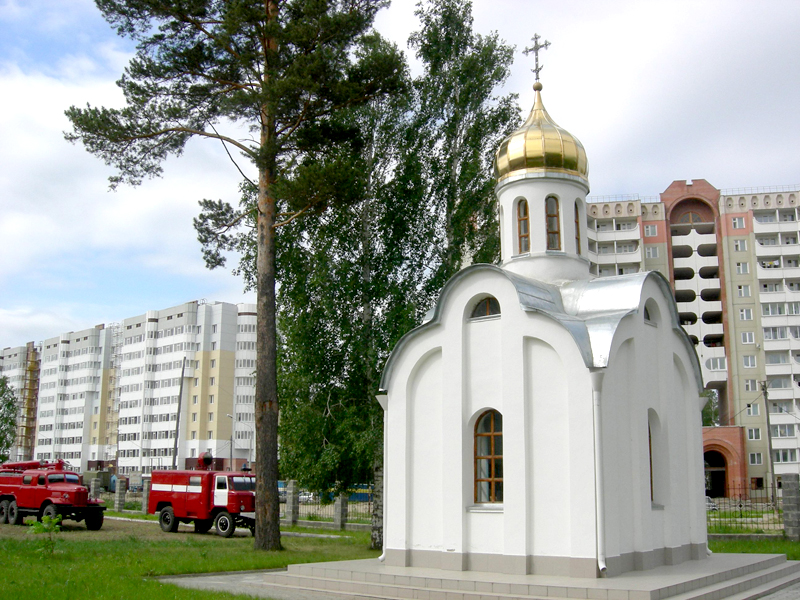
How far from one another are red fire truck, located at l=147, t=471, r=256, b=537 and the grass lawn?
29.6 inches

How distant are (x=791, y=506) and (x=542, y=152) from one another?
33.2 ft

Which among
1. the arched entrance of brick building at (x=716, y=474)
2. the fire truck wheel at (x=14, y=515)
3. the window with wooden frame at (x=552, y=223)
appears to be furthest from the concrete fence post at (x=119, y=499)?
the arched entrance of brick building at (x=716, y=474)

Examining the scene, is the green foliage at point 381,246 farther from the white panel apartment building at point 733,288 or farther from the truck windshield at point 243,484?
the white panel apartment building at point 733,288

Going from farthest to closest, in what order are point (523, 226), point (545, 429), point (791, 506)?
point (791, 506)
point (523, 226)
point (545, 429)

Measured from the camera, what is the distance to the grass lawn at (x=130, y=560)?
1018 cm

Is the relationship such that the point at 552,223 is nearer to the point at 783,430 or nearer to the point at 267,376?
the point at 267,376

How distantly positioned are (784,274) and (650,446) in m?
44.7

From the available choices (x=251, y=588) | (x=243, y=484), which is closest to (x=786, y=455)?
(x=243, y=484)

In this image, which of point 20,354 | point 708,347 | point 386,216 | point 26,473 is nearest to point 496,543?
point 386,216

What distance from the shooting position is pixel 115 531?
22.2m

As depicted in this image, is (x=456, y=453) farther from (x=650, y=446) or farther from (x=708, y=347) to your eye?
(x=708, y=347)

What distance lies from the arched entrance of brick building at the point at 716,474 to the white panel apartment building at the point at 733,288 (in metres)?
0.09

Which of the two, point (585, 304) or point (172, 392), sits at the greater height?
point (172, 392)

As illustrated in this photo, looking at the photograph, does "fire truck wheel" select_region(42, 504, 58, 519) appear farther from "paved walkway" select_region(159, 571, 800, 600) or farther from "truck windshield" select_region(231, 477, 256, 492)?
"paved walkway" select_region(159, 571, 800, 600)
